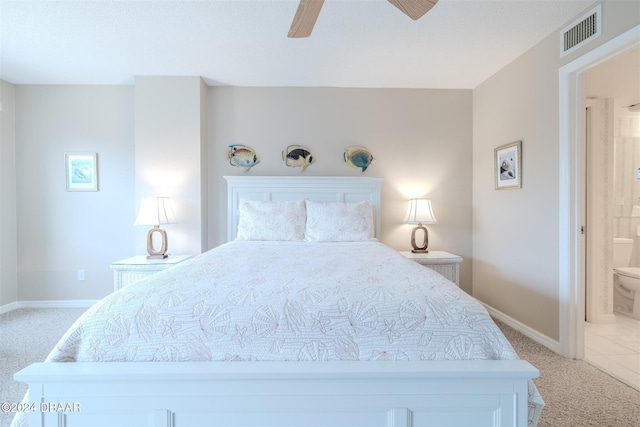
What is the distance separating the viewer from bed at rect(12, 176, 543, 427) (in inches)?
39.2

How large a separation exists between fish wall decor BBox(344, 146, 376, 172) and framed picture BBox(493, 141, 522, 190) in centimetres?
127

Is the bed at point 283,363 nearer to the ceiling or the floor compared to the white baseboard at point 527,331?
nearer to the ceiling

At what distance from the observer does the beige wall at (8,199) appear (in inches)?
128

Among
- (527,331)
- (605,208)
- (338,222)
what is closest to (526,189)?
(605,208)

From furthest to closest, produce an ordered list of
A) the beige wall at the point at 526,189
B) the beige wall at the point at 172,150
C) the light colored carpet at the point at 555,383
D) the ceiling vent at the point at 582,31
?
1. the beige wall at the point at 172,150
2. the beige wall at the point at 526,189
3. the ceiling vent at the point at 582,31
4. the light colored carpet at the point at 555,383

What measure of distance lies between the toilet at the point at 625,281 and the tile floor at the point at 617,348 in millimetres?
203

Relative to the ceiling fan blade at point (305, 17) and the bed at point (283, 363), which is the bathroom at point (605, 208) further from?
the ceiling fan blade at point (305, 17)

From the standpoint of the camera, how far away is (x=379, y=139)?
11.5ft

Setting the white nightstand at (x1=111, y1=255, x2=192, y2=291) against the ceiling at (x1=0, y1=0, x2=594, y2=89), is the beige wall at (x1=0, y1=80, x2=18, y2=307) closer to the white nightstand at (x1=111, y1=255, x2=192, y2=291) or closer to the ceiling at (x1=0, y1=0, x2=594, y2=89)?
the ceiling at (x1=0, y1=0, x2=594, y2=89)

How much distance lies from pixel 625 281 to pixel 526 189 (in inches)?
66.4

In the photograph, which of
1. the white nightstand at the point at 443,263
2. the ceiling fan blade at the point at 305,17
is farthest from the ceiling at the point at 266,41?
the white nightstand at the point at 443,263

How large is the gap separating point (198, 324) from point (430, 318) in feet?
2.72

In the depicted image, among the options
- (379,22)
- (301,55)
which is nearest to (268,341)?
(379,22)

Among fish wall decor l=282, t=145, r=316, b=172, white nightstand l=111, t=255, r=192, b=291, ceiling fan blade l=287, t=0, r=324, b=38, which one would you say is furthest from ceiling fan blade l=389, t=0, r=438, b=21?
white nightstand l=111, t=255, r=192, b=291
